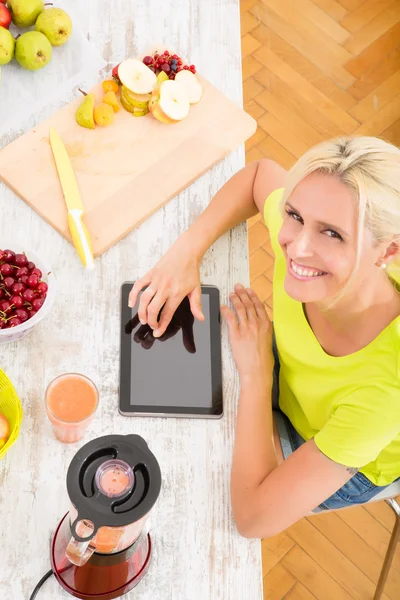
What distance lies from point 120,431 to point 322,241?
457 mm

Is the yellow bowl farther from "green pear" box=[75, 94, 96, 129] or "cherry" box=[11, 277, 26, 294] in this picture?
"green pear" box=[75, 94, 96, 129]

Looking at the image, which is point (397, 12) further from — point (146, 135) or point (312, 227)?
point (312, 227)

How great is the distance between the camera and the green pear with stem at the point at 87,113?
4.54 ft

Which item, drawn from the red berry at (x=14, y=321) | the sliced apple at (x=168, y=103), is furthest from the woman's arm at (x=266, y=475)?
the sliced apple at (x=168, y=103)

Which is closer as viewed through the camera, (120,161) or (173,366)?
(173,366)

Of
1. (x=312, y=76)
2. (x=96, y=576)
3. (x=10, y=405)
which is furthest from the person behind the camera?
A: (x=312, y=76)

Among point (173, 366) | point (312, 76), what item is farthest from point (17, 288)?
point (312, 76)

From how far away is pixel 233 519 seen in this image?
1116 millimetres

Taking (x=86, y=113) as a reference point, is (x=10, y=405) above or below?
below

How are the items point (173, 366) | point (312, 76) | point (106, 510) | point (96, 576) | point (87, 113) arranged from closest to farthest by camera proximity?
point (106, 510) → point (96, 576) → point (173, 366) → point (87, 113) → point (312, 76)

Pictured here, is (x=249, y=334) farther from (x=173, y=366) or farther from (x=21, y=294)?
(x=21, y=294)

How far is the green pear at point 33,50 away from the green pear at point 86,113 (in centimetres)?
16

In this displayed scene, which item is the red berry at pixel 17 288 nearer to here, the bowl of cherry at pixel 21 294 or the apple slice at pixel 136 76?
the bowl of cherry at pixel 21 294

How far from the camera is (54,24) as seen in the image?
1465 millimetres
